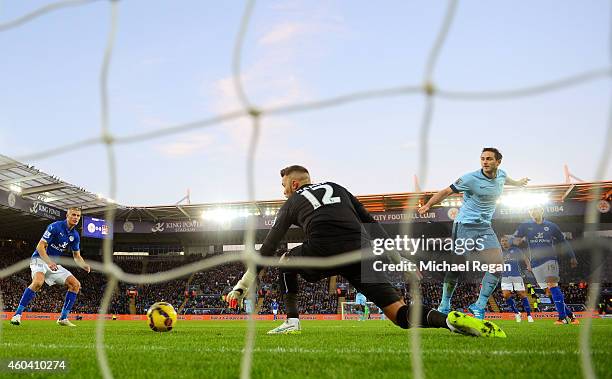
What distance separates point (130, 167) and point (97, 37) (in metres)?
1.20

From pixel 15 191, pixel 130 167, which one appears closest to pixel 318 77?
pixel 130 167

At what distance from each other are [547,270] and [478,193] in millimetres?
2643

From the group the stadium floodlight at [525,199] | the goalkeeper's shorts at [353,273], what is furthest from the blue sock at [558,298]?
the stadium floodlight at [525,199]

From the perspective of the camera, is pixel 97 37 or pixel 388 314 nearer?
pixel 388 314

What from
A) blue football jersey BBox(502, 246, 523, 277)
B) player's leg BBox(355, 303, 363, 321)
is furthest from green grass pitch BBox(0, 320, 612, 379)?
player's leg BBox(355, 303, 363, 321)

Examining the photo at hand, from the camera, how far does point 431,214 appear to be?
27469 mm

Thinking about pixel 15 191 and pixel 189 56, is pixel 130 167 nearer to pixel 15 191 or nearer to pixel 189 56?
pixel 189 56

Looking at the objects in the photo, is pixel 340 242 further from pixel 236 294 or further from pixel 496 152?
pixel 496 152

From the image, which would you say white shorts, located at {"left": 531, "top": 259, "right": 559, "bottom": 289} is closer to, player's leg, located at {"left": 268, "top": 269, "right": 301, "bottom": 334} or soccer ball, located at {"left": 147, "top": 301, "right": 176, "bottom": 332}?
player's leg, located at {"left": 268, "top": 269, "right": 301, "bottom": 334}

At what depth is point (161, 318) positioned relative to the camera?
6.72m

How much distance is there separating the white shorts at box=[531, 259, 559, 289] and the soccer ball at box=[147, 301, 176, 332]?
513cm

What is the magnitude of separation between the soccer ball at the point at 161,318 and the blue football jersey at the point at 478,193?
3.79 meters

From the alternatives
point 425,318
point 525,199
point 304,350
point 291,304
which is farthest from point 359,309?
point 425,318

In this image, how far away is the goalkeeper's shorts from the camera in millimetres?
3775
